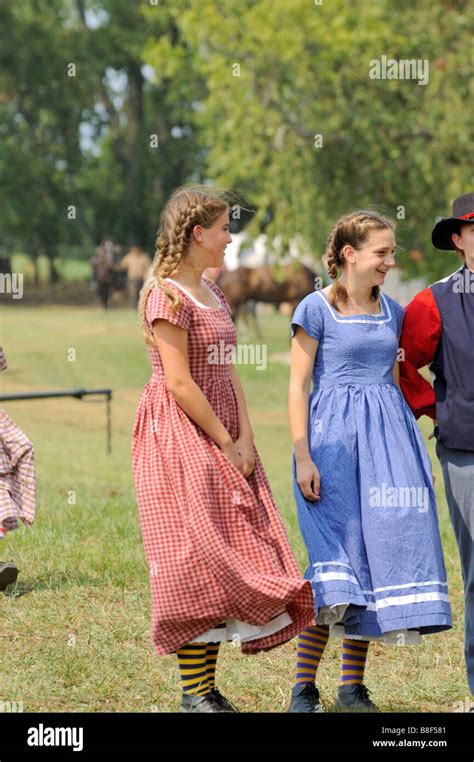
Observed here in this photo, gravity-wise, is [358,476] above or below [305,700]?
above

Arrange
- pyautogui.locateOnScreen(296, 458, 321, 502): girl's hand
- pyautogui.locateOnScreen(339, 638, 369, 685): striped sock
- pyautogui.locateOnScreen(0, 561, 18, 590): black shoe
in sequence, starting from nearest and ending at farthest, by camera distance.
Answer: pyautogui.locateOnScreen(296, 458, 321, 502): girl's hand
pyautogui.locateOnScreen(339, 638, 369, 685): striped sock
pyautogui.locateOnScreen(0, 561, 18, 590): black shoe

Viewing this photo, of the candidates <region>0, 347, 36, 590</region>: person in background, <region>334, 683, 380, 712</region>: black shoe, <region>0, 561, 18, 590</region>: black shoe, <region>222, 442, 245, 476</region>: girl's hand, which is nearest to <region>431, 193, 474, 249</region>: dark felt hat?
<region>222, 442, 245, 476</region>: girl's hand

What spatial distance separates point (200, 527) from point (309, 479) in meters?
0.43

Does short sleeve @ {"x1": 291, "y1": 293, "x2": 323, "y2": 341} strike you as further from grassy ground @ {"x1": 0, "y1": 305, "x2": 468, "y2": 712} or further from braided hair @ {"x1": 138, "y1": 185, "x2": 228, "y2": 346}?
grassy ground @ {"x1": 0, "y1": 305, "x2": 468, "y2": 712}

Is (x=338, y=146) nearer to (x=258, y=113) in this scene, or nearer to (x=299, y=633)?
(x=258, y=113)

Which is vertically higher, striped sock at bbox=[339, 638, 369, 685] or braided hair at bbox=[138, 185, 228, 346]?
braided hair at bbox=[138, 185, 228, 346]

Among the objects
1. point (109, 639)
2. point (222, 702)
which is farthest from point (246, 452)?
point (109, 639)

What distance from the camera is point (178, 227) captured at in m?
3.99

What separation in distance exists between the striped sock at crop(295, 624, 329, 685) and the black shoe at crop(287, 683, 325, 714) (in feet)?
0.07

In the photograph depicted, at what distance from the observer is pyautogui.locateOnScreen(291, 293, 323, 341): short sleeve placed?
162 inches

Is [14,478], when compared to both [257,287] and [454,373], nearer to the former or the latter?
[454,373]

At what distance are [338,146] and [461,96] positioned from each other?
2.14m

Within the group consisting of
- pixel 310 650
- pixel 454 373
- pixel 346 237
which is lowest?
pixel 310 650

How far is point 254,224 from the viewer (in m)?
19.7
